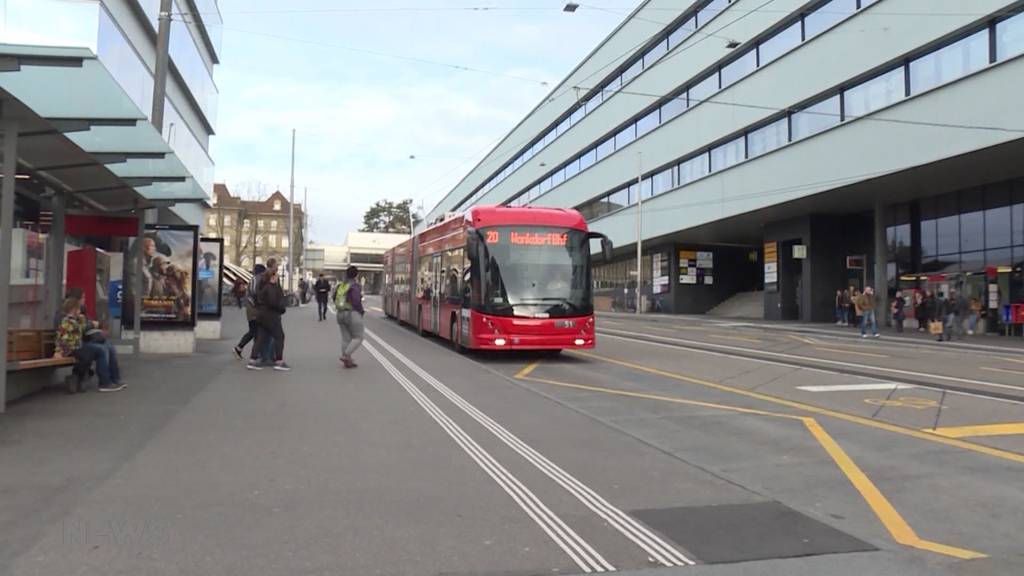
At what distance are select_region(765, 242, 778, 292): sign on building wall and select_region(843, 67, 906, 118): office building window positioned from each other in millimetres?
10571

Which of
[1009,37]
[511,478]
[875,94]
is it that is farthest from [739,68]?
[511,478]

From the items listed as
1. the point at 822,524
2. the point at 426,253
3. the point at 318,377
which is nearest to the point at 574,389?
the point at 318,377

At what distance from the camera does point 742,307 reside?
4634cm

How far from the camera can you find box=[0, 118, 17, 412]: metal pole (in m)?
7.61

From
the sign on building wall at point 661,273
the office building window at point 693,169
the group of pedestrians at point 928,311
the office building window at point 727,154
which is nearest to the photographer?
the group of pedestrians at point 928,311

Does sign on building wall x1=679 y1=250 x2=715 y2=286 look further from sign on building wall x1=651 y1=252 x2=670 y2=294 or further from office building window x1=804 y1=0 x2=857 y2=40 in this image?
office building window x1=804 y1=0 x2=857 y2=40

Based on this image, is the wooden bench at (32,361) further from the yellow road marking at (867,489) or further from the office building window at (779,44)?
the office building window at (779,44)

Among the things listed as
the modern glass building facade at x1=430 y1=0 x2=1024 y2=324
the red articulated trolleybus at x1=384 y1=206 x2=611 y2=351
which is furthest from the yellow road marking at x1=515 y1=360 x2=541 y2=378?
the modern glass building facade at x1=430 y1=0 x2=1024 y2=324

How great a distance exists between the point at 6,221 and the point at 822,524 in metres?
8.12

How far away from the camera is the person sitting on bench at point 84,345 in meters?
9.35

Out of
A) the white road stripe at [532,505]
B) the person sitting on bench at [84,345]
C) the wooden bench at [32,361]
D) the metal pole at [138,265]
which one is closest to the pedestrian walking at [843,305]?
the white road stripe at [532,505]

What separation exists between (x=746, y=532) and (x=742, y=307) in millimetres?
43652

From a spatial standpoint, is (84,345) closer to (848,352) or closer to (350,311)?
(350,311)

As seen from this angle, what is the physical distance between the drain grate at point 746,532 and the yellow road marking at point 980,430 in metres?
3.52
